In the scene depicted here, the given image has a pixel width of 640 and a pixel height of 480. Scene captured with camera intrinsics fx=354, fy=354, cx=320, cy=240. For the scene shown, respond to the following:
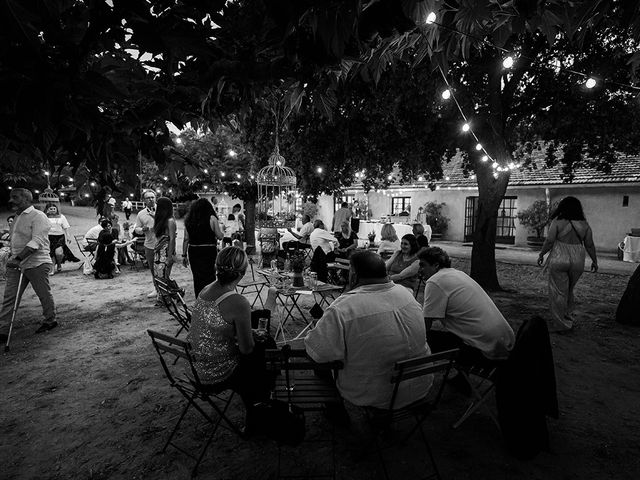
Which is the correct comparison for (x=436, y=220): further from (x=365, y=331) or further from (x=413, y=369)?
(x=365, y=331)

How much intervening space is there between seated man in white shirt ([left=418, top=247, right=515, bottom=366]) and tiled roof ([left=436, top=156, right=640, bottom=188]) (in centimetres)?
1085

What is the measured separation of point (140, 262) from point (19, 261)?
687 centimetres

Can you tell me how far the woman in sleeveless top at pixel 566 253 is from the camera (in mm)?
5152

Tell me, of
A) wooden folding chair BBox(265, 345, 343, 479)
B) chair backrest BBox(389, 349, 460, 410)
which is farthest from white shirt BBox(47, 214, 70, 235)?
chair backrest BBox(389, 349, 460, 410)

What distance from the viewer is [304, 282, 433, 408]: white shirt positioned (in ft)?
7.43

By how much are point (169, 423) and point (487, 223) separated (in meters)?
7.16

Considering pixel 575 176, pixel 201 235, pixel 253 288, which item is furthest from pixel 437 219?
pixel 201 235

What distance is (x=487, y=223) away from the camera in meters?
7.82

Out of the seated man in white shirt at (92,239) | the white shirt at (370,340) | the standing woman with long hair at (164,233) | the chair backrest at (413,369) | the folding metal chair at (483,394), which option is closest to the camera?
the chair backrest at (413,369)

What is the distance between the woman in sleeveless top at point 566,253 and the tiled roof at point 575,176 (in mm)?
7860

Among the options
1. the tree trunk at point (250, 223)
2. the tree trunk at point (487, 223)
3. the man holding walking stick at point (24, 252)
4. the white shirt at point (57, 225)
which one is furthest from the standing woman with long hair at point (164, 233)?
the tree trunk at point (250, 223)

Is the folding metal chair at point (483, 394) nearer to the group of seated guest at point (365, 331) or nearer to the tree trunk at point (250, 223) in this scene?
the group of seated guest at point (365, 331)

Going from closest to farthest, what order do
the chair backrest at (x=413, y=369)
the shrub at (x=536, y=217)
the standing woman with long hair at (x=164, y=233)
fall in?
the chair backrest at (x=413, y=369), the standing woman with long hair at (x=164, y=233), the shrub at (x=536, y=217)

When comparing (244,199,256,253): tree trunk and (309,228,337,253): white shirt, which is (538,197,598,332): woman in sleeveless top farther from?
(244,199,256,253): tree trunk
